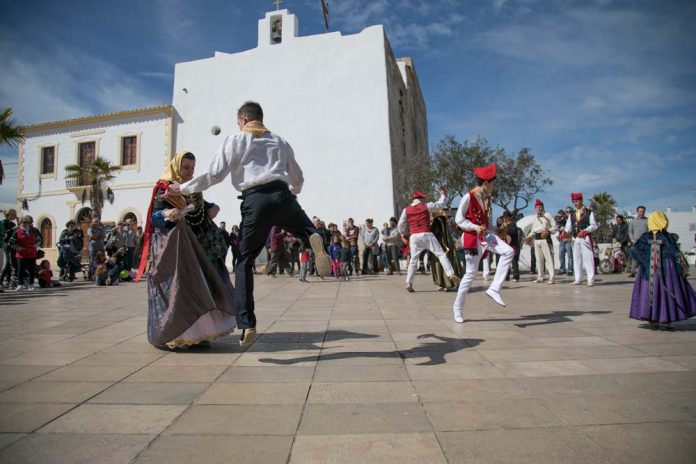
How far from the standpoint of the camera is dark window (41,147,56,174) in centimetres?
2717

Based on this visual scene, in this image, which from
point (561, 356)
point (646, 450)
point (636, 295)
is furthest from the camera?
point (636, 295)

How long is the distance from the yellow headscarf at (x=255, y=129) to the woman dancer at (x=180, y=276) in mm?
686

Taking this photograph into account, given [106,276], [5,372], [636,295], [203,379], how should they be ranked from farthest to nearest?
[106,276]
[636,295]
[5,372]
[203,379]

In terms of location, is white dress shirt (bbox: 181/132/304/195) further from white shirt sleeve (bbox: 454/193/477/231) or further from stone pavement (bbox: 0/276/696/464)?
white shirt sleeve (bbox: 454/193/477/231)

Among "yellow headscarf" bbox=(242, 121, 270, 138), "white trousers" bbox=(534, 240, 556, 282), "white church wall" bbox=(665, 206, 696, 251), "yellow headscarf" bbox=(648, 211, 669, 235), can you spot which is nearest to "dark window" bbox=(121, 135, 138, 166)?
"white trousers" bbox=(534, 240, 556, 282)

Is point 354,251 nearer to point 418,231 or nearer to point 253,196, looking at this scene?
point 418,231

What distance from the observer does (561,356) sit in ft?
11.8

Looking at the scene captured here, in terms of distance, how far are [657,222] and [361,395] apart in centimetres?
453

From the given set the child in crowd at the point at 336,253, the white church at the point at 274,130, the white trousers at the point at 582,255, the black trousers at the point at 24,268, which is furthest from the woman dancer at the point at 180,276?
the white church at the point at 274,130

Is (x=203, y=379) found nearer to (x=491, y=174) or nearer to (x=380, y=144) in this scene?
(x=491, y=174)

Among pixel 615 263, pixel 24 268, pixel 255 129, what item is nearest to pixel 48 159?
pixel 24 268

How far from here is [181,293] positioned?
13.2 ft

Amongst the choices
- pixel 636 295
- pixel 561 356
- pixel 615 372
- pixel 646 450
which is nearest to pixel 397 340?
pixel 561 356

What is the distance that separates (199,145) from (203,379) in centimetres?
2353
